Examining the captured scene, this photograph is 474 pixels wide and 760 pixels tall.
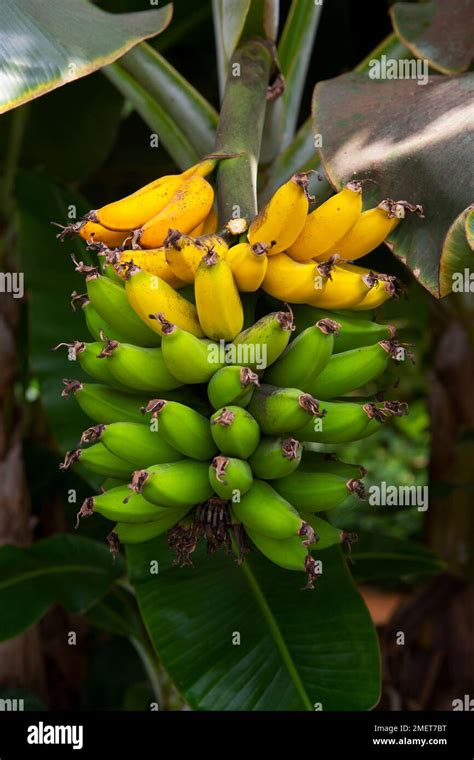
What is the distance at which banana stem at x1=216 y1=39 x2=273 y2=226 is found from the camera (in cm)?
80

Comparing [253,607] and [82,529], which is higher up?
[82,529]

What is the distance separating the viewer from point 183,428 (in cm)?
73

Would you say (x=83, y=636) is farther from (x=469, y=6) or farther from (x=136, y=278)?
(x=469, y=6)

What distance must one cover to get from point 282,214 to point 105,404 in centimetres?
26

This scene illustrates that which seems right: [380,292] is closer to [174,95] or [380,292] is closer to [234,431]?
[234,431]

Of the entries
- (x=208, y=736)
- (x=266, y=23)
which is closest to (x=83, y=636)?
(x=208, y=736)

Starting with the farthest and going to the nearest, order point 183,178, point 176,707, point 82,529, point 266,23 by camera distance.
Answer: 1. point 82,529
2. point 176,707
3. point 266,23
4. point 183,178

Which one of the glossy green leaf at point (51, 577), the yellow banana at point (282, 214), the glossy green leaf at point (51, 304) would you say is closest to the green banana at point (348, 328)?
the yellow banana at point (282, 214)

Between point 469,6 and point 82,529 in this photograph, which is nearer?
point 469,6

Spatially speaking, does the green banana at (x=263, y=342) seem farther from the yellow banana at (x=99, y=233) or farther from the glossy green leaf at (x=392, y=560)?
the glossy green leaf at (x=392, y=560)

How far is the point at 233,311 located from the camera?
0.74m

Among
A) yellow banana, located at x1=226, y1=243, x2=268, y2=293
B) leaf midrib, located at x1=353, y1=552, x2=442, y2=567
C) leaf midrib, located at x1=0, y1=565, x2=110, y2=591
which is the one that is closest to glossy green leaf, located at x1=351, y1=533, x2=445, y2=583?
leaf midrib, located at x1=353, y1=552, x2=442, y2=567

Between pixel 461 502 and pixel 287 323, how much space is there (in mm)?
1491

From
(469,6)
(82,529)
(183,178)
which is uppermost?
(469,6)
